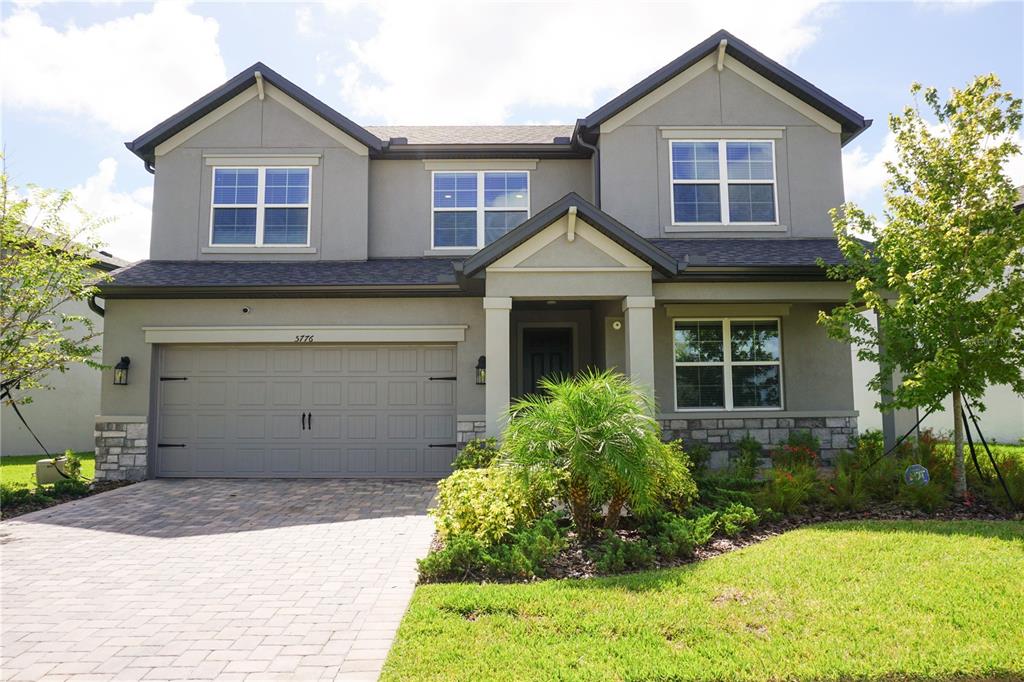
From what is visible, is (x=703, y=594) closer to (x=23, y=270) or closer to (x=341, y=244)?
(x=341, y=244)

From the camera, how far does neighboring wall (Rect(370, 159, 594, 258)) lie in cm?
1230

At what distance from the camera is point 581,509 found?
6.46 meters

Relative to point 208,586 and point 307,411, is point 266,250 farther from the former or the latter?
point 208,586

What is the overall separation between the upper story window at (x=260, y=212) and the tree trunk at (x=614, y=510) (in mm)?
8365

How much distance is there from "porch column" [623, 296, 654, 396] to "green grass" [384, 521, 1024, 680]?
12.4ft

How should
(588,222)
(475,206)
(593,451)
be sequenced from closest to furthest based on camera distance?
1. (593,451)
2. (588,222)
3. (475,206)

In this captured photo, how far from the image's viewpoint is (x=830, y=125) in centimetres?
1200

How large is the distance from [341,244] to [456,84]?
3.72 metres

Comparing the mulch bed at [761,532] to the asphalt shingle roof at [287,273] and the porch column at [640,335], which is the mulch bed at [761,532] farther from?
the asphalt shingle roof at [287,273]

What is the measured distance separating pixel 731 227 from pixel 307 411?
28.3 ft

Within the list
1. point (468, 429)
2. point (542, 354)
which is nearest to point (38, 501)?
point (468, 429)

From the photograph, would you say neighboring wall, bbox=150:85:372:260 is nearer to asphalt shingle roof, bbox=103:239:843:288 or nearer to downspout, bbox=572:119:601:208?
asphalt shingle roof, bbox=103:239:843:288

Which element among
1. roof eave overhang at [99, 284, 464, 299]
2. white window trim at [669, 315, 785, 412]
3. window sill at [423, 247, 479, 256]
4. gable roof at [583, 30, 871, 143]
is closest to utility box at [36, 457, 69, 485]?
roof eave overhang at [99, 284, 464, 299]

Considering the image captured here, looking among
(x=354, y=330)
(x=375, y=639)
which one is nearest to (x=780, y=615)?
(x=375, y=639)
